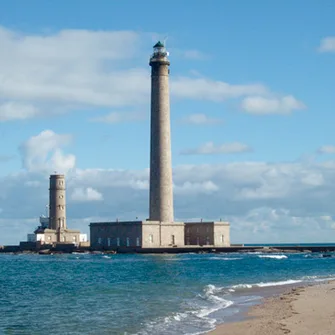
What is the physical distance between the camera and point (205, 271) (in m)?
58.9

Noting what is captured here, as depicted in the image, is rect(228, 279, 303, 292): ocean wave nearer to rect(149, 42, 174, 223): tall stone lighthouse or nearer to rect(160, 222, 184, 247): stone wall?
rect(149, 42, 174, 223): tall stone lighthouse

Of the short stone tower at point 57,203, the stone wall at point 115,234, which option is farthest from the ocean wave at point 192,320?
the short stone tower at point 57,203

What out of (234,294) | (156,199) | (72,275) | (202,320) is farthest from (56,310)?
(156,199)

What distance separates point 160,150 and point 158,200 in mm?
6125

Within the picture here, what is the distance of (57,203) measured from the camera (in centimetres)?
10244

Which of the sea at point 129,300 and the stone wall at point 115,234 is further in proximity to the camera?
the stone wall at point 115,234

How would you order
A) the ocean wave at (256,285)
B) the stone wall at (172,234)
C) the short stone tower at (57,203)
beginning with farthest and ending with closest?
the short stone tower at (57,203) → the stone wall at (172,234) → the ocean wave at (256,285)

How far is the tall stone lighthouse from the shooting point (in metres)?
89.5

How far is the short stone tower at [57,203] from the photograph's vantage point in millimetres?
102500

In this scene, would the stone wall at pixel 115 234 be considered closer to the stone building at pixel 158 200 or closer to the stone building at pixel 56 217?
the stone building at pixel 158 200

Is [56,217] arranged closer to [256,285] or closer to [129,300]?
[256,285]

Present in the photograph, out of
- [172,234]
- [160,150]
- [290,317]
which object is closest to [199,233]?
[172,234]

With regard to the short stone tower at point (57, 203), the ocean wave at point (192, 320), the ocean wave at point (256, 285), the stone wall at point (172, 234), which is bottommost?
the ocean wave at point (192, 320)

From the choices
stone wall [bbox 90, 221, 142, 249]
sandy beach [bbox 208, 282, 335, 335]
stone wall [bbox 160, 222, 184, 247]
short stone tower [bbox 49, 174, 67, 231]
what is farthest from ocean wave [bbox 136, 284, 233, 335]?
short stone tower [bbox 49, 174, 67, 231]
